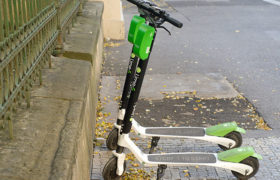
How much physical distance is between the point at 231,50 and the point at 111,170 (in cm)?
612

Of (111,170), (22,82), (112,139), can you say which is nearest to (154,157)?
(111,170)

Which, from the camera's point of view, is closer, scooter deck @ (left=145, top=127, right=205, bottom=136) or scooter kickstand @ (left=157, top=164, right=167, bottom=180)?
scooter kickstand @ (left=157, top=164, right=167, bottom=180)

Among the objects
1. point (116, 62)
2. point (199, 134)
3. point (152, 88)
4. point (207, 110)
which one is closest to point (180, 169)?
point (199, 134)

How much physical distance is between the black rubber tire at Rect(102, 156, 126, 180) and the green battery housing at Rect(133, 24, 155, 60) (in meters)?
1.12

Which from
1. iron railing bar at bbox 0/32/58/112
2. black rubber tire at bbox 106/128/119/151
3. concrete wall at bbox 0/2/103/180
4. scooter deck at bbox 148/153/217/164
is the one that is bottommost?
black rubber tire at bbox 106/128/119/151

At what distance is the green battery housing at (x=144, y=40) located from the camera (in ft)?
10.8

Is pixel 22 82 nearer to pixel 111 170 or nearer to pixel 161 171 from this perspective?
pixel 111 170

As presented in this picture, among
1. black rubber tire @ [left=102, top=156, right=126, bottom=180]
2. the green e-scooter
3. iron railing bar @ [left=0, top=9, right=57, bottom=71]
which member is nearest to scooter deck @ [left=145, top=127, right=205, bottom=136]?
the green e-scooter

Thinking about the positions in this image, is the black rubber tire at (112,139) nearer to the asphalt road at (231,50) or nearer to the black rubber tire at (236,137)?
the black rubber tire at (236,137)

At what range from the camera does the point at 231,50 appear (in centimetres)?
924

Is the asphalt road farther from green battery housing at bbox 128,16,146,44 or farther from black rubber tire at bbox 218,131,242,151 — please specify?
green battery housing at bbox 128,16,146,44

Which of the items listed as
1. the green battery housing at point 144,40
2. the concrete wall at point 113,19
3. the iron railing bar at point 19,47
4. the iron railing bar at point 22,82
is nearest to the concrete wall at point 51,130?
the iron railing bar at point 22,82

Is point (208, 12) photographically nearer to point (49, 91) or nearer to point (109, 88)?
point (109, 88)

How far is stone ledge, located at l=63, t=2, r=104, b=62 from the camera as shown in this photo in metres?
4.25
